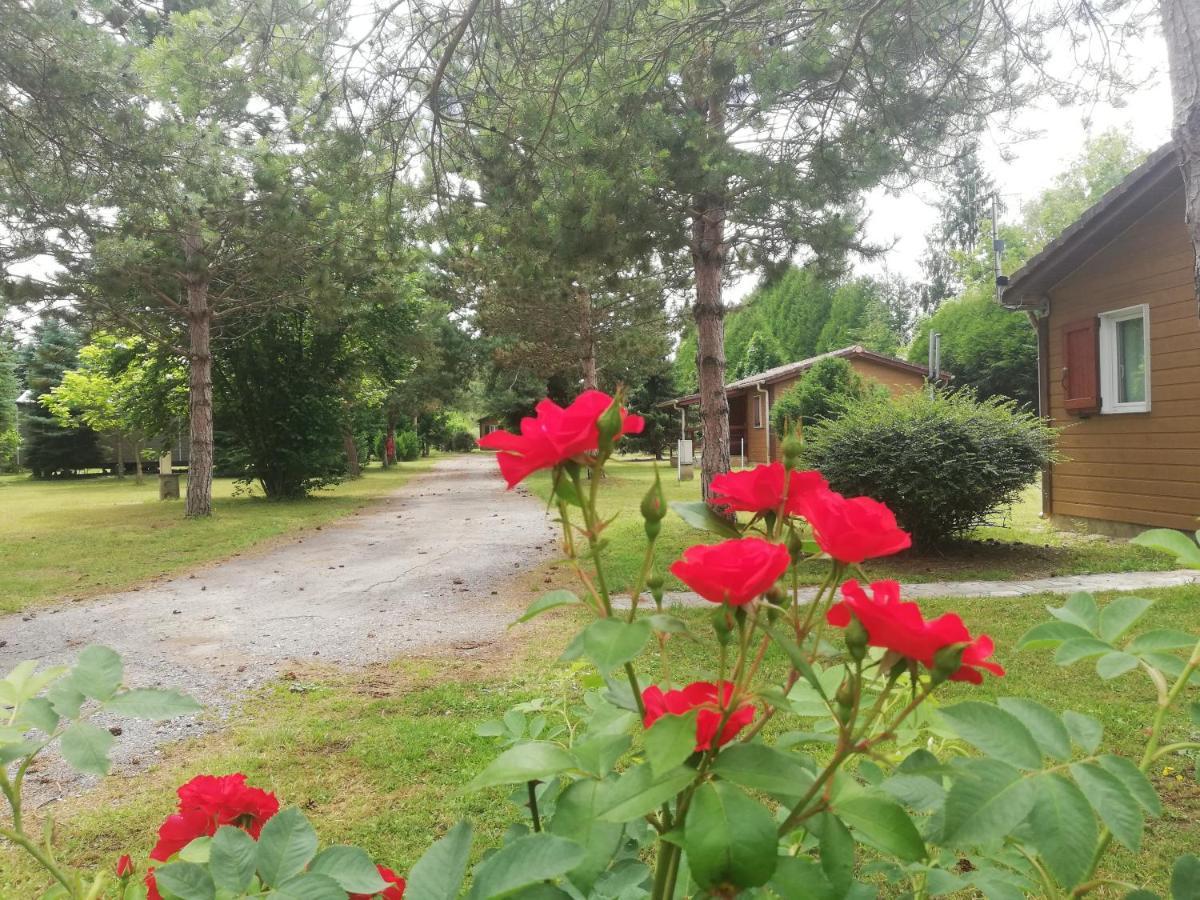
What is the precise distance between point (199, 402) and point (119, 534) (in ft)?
9.93

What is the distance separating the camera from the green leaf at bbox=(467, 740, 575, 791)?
68 centimetres

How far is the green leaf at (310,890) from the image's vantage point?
0.68m

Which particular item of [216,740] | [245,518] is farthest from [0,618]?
[245,518]

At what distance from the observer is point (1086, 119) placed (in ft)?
18.6

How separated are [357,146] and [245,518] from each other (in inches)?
364

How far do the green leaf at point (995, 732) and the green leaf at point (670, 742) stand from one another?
0.24 metres

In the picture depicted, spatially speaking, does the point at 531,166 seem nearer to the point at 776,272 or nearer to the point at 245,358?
the point at 776,272

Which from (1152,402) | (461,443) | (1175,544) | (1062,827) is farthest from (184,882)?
(461,443)

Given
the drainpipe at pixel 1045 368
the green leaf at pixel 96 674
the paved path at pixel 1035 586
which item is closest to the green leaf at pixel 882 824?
the green leaf at pixel 96 674

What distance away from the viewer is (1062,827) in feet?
2.05

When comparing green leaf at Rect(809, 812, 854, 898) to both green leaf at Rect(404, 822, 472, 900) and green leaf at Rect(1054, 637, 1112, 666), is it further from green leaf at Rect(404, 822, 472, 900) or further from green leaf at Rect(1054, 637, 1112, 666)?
green leaf at Rect(1054, 637, 1112, 666)

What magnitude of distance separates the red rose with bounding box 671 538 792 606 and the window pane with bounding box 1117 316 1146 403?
950cm


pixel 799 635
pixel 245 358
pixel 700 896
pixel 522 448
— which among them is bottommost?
pixel 700 896

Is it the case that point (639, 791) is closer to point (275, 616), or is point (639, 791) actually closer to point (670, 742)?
point (670, 742)
